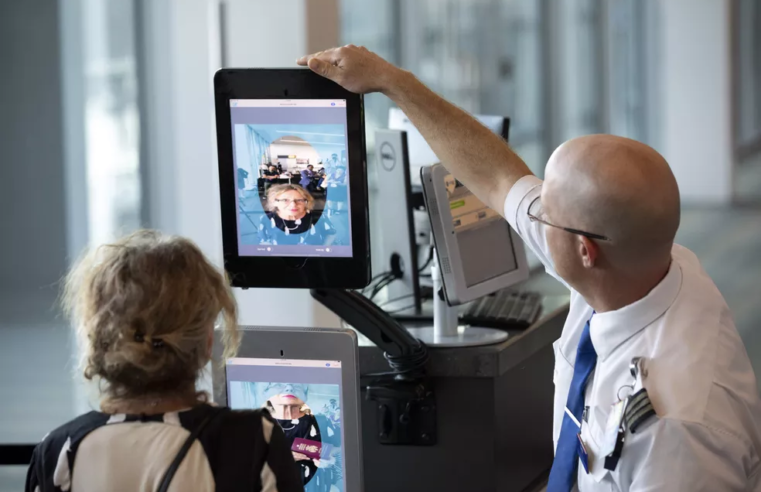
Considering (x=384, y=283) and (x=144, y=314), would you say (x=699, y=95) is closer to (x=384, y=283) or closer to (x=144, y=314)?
(x=384, y=283)

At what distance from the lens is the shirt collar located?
147cm

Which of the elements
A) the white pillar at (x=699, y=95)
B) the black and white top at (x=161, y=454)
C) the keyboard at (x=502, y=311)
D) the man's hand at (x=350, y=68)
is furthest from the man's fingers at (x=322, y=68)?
the white pillar at (x=699, y=95)

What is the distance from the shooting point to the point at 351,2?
19.4 ft

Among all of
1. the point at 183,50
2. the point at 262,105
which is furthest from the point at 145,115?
the point at 262,105

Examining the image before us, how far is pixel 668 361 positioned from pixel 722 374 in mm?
76

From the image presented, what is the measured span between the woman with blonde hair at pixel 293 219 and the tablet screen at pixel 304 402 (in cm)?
22

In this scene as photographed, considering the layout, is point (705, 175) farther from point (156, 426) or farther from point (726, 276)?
point (156, 426)

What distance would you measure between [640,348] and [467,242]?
71cm

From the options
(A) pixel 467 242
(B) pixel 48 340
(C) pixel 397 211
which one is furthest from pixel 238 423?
(B) pixel 48 340

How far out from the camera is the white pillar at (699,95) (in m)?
10.7

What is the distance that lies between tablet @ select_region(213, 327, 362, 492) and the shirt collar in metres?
0.42

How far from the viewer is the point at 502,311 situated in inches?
88.7

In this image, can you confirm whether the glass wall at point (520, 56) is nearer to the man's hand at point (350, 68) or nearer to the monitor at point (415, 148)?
the monitor at point (415, 148)

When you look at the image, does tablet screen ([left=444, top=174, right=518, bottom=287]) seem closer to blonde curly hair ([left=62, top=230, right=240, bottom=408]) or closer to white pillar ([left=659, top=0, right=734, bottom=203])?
blonde curly hair ([left=62, top=230, right=240, bottom=408])
